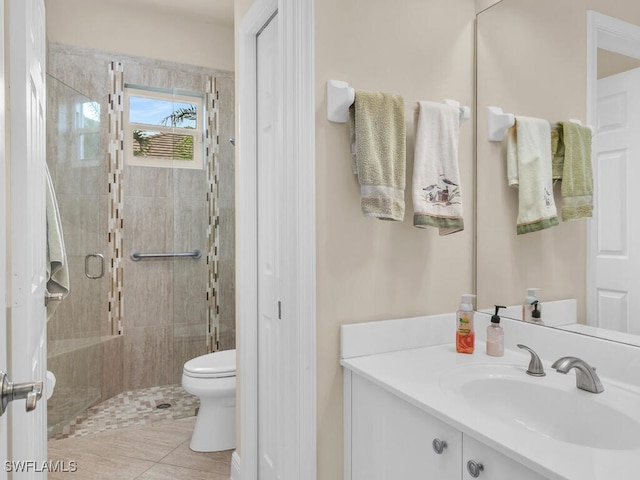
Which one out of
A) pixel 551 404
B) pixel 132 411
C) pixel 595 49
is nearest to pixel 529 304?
pixel 551 404

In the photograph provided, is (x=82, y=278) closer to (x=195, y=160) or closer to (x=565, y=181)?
(x=195, y=160)

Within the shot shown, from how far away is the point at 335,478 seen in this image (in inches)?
56.3

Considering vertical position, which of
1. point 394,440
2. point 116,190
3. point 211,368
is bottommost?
point 211,368

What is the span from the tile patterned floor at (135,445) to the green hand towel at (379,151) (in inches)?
62.4

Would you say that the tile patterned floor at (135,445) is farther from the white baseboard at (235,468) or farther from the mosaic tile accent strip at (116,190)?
the mosaic tile accent strip at (116,190)

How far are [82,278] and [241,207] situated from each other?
1.41 metres

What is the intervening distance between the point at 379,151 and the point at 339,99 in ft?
0.67

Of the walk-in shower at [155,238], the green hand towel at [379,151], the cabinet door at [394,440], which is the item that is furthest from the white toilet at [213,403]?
the green hand towel at [379,151]

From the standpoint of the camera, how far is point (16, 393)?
69cm

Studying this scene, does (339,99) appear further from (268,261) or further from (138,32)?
(138,32)

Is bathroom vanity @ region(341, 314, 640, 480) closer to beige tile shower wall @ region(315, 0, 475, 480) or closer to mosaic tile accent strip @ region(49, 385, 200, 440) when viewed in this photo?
beige tile shower wall @ region(315, 0, 475, 480)

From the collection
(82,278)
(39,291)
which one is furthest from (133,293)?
(39,291)

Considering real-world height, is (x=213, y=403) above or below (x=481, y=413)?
below

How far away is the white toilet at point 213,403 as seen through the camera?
7.60 ft
